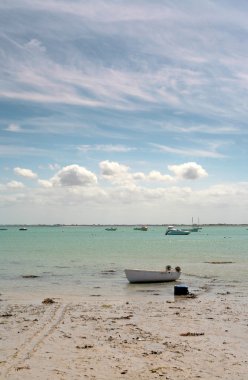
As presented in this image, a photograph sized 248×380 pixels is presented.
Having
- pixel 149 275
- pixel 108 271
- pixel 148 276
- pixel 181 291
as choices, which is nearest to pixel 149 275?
pixel 149 275

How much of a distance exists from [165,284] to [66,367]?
23020 millimetres

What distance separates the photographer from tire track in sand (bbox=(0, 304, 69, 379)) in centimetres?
1334

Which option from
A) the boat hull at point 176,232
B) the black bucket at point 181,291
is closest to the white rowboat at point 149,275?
the black bucket at point 181,291

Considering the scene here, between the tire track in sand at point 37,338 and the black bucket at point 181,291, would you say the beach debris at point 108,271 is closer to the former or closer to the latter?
the black bucket at point 181,291

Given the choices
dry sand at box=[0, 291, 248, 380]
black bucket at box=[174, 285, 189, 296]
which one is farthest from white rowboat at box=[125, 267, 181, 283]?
dry sand at box=[0, 291, 248, 380]

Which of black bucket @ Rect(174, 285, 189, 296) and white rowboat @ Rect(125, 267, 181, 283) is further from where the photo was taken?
white rowboat @ Rect(125, 267, 181, 283)

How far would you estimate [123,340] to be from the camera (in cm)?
1630

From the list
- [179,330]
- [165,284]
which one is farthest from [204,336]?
[165,284]

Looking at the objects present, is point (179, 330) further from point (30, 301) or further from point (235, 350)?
point (30, 301)

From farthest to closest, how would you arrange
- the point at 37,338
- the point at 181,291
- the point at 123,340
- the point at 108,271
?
the point at 108,271 < the point at 181,291 < the point at 37,338 < the point at 123,340

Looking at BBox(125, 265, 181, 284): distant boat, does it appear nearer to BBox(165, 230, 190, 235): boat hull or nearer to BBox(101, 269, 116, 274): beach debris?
BBox(101, 269, 116, 274): beach debris

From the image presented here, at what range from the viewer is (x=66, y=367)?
42.9 feet

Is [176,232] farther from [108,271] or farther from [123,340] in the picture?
[123,340]

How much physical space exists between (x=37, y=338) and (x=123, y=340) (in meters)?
3.30
